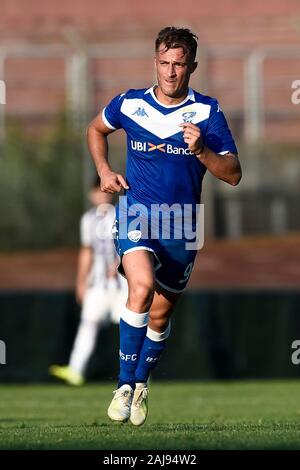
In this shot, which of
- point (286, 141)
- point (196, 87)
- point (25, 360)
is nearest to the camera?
point (25, 360)

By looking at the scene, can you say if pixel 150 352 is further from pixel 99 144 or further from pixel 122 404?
pixel 99 144

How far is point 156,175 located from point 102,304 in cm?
658

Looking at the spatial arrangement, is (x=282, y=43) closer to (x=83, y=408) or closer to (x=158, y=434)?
(x=83, y=408)

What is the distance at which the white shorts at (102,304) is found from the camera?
48.5 feet

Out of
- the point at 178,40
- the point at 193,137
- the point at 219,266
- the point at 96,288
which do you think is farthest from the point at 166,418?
the point at 219,266

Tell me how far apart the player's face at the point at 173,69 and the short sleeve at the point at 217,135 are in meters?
0.25

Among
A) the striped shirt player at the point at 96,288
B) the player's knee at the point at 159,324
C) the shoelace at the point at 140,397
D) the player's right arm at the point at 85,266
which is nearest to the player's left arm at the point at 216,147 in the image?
the player's knee at the point at 159,324

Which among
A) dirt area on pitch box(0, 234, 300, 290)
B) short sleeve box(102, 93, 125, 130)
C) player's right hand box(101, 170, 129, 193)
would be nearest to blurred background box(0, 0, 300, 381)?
dirt area on pitch box(0, 234, 300, 290)

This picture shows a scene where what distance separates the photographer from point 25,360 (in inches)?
626

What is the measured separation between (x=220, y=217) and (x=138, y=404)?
12093 mm

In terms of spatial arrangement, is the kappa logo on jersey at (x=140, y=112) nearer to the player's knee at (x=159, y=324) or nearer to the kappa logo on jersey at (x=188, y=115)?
the kappa logo on jersey at (x=188, y=115)

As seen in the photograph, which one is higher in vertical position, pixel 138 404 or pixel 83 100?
pixel 83 100

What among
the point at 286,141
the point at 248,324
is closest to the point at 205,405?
the point at 248,324

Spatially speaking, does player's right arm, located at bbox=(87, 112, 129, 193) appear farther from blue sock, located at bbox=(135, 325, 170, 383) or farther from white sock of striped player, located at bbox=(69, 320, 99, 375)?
white sock of striped player, located at bbox=(69, 320, 99, 375)
